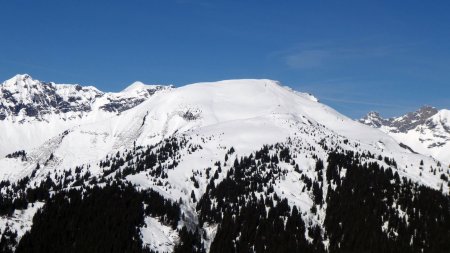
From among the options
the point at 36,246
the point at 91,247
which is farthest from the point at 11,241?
the point at 91,247

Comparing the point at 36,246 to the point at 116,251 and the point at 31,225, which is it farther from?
the point at 116,251

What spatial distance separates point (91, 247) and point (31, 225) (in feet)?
76.3

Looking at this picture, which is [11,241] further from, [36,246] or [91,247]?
[91,247]

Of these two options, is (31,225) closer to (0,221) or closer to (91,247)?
(0,221)

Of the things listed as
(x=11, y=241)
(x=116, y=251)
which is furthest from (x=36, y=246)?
(x=116, y=251)

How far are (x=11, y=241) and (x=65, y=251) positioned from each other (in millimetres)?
17478

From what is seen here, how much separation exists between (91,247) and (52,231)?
Result: 48.8 feet

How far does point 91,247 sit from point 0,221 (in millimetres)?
32651

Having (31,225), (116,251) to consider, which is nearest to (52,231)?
(31,225)

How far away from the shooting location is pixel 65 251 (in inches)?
7505

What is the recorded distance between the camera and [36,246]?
618 ft

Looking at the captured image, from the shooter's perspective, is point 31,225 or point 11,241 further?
point 31,225

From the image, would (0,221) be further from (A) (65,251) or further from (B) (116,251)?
(B) (116,251)

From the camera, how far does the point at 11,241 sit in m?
188
